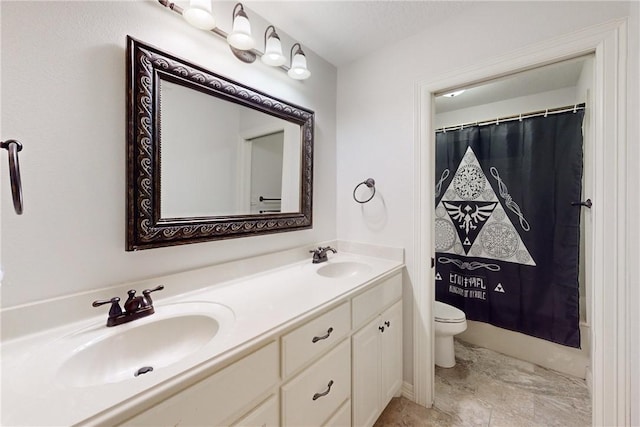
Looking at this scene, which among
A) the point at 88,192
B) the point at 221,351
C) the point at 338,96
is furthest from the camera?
the point at 338,96

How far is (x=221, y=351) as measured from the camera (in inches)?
27.0

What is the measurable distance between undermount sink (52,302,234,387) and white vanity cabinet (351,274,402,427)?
0.65 meters

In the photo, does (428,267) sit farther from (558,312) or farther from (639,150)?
(558,312)

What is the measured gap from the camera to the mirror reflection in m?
1.09

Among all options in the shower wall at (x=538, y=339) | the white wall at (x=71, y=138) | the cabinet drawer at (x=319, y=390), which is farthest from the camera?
the shower wall at (x=538, y=339)

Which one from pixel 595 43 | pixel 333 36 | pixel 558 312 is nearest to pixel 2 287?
pixel 333 36

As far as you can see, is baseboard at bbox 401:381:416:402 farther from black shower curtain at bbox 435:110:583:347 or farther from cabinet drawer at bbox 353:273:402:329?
black shower curtain at bbox 435:110:583:347

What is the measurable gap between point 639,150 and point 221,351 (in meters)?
1.61

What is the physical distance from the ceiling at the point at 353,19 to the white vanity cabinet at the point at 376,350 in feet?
4.98

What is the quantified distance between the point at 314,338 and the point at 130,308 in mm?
665

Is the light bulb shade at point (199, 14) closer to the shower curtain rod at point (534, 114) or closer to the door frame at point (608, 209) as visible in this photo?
the door frame at point (608, 209)

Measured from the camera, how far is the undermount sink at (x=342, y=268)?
5.29ft

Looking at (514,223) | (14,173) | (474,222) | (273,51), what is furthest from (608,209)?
(14,173)

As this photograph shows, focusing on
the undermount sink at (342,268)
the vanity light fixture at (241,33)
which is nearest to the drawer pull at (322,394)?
the undermount sink at (342,268)
